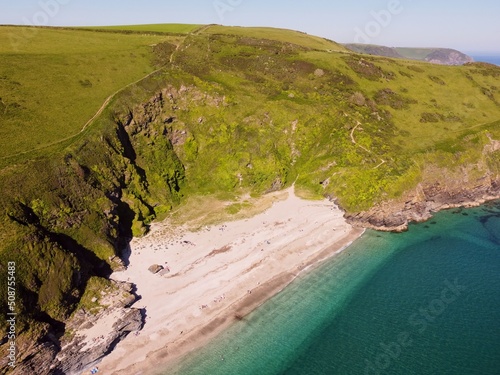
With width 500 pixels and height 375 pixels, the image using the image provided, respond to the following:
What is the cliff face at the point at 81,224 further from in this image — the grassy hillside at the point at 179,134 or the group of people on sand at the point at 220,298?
the group of people on sand at the point at 220,298

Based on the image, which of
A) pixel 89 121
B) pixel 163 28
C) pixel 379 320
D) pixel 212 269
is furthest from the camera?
pixel 163 28

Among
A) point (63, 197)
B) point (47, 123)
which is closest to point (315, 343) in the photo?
point (63, 197)

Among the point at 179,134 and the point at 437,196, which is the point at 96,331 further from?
the point at 437,196

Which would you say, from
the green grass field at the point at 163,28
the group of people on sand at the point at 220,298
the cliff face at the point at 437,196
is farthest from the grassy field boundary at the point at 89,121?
the cliff face at the point at 437,196

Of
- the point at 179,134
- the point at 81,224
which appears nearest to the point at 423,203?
the point at 179,134

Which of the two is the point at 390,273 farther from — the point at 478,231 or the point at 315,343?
the point at 478,231
